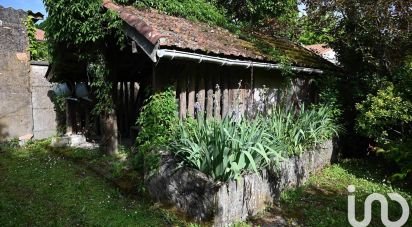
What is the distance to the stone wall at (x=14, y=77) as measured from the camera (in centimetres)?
974

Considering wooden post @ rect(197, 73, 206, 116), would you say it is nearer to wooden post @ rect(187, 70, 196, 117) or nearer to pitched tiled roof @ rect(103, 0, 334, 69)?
wooden post @ rect(187, 70, 196, 117)

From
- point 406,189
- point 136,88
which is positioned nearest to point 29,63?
point 136,88

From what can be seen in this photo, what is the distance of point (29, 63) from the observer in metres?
10.3

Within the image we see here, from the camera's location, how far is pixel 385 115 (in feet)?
23.7

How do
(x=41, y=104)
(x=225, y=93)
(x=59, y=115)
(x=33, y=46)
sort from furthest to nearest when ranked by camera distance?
1. (x=59, y=115)
2. (x=33, y=46)
3. (x=41, y=104)
4. (x=225, y=93)

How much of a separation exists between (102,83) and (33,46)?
514 centimetres

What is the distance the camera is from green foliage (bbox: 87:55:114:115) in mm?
6969

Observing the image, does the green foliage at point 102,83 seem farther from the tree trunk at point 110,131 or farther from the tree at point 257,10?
the tree at point 257,10

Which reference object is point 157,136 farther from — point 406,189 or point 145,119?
point 406,189

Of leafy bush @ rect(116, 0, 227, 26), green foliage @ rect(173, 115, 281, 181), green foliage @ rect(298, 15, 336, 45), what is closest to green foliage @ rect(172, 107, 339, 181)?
green foliage @ rect(173, 115, 281, 181)

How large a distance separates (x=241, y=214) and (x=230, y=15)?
12.0 m

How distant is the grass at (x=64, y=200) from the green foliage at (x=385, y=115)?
4.94 metres

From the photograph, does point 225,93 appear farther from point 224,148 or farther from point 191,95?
point 224,148

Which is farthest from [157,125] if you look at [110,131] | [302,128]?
[302,128]
